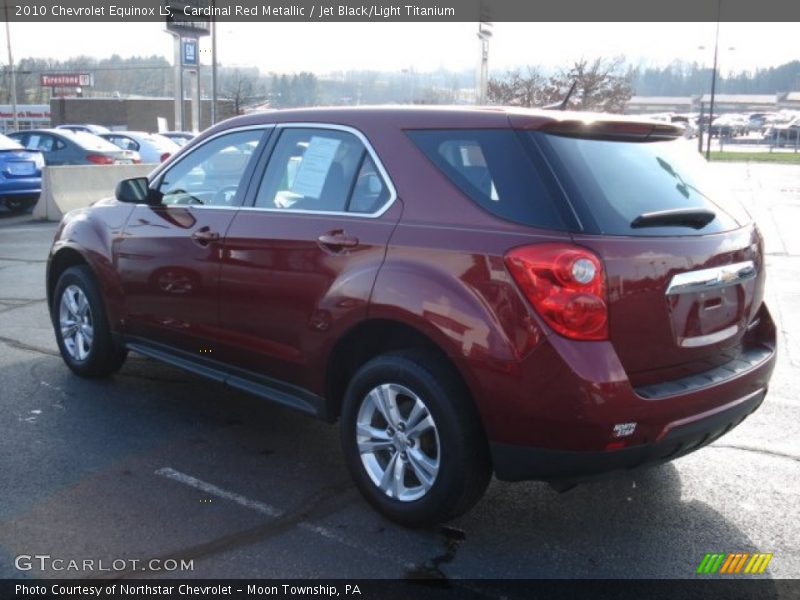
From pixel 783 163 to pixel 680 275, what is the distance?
44097mm

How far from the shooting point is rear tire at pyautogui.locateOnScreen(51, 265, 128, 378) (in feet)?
18.4

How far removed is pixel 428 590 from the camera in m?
3.24

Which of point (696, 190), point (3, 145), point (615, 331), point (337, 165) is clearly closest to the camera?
point (615, 331)

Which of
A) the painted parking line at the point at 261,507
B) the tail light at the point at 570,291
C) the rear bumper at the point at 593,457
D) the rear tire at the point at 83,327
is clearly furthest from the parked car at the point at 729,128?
the tail light at the point at 570,291

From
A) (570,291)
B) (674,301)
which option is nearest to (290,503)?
(570,291)

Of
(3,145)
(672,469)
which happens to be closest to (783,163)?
(3,145)

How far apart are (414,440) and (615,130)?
161 centimetres

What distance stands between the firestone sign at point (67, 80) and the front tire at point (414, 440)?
85828 millimetres

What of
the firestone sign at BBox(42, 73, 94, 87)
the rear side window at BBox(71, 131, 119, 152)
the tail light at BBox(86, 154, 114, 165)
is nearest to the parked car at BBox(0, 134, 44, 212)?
the tail light at BBox(86, 154, 114, 165)

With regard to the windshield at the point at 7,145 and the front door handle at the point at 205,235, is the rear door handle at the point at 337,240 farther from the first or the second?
the windshield at the point at 7,145

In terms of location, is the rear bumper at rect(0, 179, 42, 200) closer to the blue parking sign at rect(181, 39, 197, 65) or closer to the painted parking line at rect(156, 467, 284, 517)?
the painted parking line at rect(156, 467, 284, 517)

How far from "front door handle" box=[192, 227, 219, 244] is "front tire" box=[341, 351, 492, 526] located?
1.28 m

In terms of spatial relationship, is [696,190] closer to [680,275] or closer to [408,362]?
[680,275]

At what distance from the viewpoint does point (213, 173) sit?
16.3 ft
